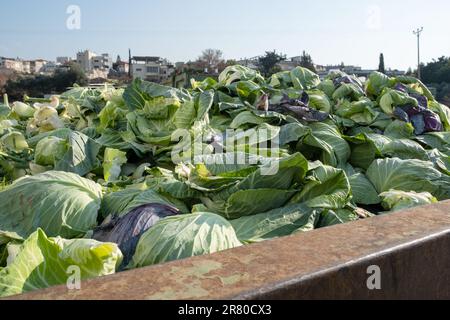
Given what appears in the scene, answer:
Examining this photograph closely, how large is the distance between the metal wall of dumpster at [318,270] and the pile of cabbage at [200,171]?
1.42 feet

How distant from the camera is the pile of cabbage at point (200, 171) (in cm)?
177

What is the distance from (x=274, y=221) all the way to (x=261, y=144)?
100 centimetres

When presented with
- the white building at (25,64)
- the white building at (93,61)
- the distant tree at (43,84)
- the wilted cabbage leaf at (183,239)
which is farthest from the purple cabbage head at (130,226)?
the white building at (25,64)

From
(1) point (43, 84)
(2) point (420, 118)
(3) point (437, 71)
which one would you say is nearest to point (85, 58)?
(1) point (43, 84)

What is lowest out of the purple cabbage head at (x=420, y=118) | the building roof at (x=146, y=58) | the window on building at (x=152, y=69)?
the purple cabbage head at (x=420, y=118)

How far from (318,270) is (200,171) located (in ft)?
4.06

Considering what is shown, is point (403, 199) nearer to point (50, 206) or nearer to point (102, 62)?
point (50, 206)

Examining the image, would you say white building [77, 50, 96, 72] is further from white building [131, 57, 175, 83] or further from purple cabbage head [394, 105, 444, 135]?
purple cabbage head [394, 105, 444, 135]

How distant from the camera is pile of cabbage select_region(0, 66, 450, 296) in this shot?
69.5 inches

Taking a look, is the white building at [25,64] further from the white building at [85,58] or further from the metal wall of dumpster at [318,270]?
the metal wall of dumpster at [318,270]

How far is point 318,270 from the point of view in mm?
1208
